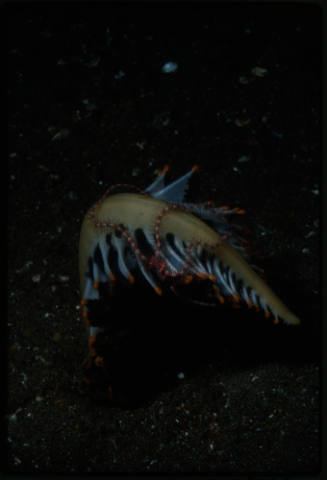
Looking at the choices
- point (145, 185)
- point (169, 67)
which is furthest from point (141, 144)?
point (169, 67)

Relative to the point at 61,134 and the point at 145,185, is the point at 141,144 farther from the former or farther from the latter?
the point at 61,134

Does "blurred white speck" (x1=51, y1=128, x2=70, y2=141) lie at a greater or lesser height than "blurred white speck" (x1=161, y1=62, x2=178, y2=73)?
lesser

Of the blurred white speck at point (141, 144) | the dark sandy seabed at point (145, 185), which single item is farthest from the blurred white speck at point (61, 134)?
the blurred white speck at point (141, 144)

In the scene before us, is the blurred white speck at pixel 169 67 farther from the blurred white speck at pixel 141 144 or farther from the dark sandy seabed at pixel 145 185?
the blurred white speck at pixel 141 144

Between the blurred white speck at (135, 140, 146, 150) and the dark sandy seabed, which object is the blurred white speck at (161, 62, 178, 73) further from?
the blurred white speck at (135, 140, 146, 150)

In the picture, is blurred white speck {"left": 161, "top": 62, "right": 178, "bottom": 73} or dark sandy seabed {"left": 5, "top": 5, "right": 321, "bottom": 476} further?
blurred white speck {"left": 161, "top": 62, "right": 178, "bottom": 73}

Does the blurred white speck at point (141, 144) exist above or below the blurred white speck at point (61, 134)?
below

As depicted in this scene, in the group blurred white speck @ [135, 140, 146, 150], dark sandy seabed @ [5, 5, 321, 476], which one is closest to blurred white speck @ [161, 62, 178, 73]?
dark sandy seabed @ [5, 5, 321, 476]

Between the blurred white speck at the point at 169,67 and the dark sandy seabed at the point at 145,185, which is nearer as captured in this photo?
the dark sandy seabed at the point at 145,185
